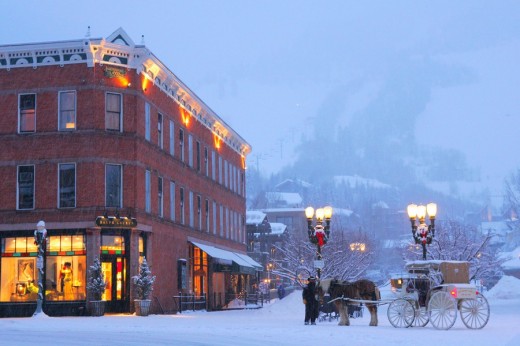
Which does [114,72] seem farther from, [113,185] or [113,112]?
[113,185]

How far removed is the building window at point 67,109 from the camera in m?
37.5

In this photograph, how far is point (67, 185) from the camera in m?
37.1

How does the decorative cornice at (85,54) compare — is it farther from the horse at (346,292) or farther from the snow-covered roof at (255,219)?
the snow-covered roof at (255,219)

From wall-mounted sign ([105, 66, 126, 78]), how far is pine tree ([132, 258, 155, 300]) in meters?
8.82

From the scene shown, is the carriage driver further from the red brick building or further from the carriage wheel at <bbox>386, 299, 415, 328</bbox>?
the red brick building

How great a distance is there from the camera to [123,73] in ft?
124

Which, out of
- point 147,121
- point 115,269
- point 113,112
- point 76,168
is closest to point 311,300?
point 115,269

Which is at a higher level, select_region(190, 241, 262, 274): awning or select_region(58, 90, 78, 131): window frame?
select_region(58, 90, 78, 131): window frame

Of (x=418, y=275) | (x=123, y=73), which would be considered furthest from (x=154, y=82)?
(x=418, y=275)

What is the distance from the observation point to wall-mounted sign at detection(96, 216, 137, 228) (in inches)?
1422

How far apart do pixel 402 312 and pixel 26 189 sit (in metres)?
20.5

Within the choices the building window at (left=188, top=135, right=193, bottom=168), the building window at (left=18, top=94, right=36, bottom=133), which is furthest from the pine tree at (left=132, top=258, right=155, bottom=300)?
the building window at (left=188, top=135, right=193, bottom=168)

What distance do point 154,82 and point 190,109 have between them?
7.10 metres


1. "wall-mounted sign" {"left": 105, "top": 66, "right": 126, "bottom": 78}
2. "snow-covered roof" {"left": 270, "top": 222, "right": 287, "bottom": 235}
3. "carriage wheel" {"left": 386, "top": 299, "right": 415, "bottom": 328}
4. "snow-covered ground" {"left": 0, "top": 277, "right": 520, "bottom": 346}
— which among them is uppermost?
"wall-mounted sign" {"left": 105, "top": 66, "right": 126, "bottom": 78}
